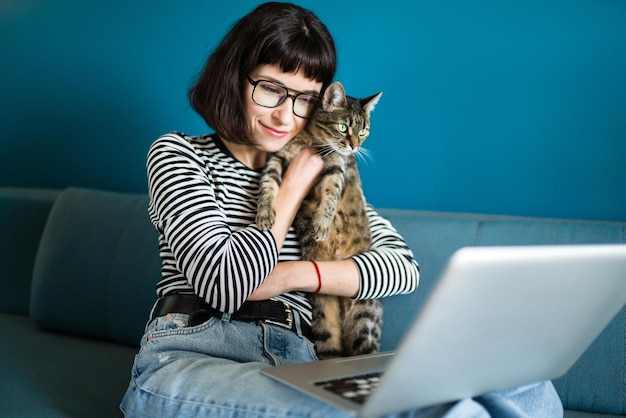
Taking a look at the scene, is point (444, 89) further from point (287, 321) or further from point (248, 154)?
point (287, 321)

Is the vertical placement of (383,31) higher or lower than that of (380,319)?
higher

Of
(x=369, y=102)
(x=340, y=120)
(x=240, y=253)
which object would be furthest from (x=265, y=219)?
(x=369, y=102)

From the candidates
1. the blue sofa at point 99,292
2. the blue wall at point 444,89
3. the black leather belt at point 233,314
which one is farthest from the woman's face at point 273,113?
the blue wall at point 444,89

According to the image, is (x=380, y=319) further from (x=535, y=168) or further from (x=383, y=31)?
(x=383, y=31)

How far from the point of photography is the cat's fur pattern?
1.71m

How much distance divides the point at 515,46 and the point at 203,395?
57.1 inches

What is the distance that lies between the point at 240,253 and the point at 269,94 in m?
0.43

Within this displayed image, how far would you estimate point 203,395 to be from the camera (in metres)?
1.21

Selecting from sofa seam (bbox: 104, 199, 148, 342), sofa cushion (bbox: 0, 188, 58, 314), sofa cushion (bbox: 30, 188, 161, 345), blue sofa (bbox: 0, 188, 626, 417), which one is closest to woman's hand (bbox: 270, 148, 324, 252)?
blue sofa (bbox: 0, 188, 626, 417)

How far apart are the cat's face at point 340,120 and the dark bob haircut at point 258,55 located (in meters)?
0.07

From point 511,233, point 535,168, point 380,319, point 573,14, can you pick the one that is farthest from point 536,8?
point 380,319

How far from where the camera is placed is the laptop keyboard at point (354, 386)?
3.44ft

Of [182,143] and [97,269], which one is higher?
[182,143]

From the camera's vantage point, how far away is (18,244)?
100.0 inches
